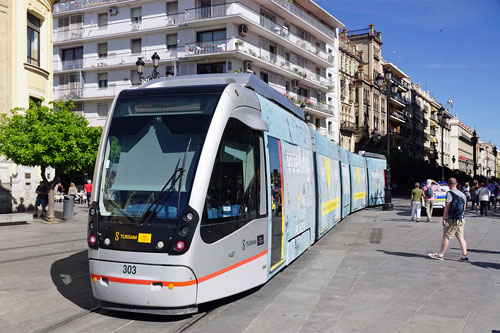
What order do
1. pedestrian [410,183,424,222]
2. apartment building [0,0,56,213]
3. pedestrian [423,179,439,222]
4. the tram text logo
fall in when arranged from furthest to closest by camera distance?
apartment building [0,0,56,213]
pedestrian [423,179,439,222]
pedestrian [410,183,424,222]
the tram text logo

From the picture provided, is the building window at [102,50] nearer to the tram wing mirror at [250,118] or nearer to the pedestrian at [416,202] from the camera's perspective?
the pedestrian at [416,202]

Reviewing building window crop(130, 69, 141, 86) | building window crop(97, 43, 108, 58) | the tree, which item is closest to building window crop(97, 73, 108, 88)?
building window crop(97, 43, 108, 58)

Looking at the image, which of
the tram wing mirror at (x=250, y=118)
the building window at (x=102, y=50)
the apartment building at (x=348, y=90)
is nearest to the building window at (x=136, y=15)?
the building window at (x=102, y=50)

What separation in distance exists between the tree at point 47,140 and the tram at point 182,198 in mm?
11926

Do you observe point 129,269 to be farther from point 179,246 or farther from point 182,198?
point 182,198

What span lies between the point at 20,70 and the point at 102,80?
22487mm

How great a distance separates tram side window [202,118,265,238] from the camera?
19.6 feet

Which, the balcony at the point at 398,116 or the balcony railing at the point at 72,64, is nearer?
the balcony railing at the point at 72,64

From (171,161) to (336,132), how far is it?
50.9 metres

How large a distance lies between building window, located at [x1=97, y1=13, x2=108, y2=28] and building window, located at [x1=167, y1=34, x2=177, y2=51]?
6.99 m

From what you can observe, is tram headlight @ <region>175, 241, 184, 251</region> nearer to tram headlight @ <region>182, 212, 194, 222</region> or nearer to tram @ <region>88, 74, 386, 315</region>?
tram @ <region>88, 74, 386, 315</region>

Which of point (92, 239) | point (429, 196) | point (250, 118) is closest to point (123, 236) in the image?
point (92, 239)

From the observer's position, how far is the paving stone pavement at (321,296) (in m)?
5.71

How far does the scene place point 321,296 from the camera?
7051 mm
